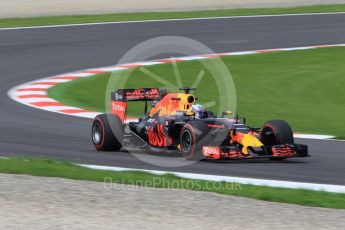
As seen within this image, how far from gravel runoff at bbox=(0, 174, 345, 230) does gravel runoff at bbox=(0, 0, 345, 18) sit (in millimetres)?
21242

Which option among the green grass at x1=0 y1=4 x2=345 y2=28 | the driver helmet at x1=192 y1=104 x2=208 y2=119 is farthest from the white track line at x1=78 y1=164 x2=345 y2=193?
the green grass at x1=0 y1=4 x2=345 y2=28

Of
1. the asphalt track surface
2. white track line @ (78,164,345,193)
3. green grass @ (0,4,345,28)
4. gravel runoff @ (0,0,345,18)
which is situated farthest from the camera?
gravel runoff @ (0,0,345,18)

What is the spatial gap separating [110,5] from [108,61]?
942 centimetres

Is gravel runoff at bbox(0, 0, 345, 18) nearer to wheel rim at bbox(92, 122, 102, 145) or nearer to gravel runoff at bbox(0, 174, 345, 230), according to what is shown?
wheel rim at bbox(92, 122, 102, 145)

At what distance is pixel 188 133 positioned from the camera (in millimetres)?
11938

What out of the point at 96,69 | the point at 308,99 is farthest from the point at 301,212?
the point at 96,69

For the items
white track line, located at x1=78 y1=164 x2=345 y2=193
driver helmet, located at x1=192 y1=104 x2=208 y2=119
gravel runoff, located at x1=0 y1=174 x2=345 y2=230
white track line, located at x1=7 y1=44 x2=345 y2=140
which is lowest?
gravel runoff, located at x1=0 y1=174 x2=345 y2=230

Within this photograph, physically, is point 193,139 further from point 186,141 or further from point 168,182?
point 168,182

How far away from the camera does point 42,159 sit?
39.1 ft

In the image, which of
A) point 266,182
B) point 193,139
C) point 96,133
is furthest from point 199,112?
point 266,182

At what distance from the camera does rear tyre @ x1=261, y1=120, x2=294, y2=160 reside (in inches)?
477

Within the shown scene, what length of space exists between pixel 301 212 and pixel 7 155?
→ 529cm

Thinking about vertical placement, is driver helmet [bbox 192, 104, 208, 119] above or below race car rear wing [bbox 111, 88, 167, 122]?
below

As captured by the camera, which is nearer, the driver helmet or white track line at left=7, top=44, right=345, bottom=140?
the driver helmet
